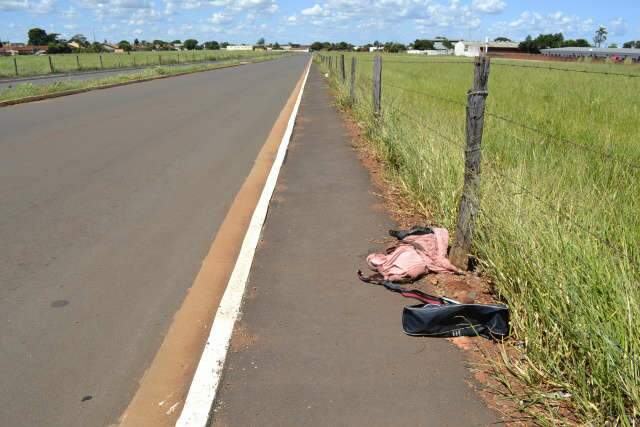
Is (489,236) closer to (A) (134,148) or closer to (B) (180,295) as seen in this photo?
(B) (180,295)

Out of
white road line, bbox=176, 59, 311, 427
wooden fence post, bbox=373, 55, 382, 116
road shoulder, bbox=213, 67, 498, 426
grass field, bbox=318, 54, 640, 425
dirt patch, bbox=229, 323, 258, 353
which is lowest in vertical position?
road shoulder, bbox=213, 67, 498, 426

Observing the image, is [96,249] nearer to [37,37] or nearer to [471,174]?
[471,174]

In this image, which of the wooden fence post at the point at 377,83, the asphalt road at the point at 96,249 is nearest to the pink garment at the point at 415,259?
the asphalt road at the point at 96,249

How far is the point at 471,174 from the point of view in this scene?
434 centimetres

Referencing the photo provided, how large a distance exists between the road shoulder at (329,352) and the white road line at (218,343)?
0.20ft

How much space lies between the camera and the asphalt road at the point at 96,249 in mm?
3102

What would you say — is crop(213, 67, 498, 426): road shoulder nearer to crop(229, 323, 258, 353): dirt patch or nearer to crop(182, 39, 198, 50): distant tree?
crop(229, 323, 258, 353): dirt patch

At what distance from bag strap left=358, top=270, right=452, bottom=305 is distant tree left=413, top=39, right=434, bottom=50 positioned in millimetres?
158239

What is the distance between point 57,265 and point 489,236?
3603mm

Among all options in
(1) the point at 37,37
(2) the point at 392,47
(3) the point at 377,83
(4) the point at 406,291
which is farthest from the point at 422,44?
(4) the point at 406,291

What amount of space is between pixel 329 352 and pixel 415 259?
1360mm

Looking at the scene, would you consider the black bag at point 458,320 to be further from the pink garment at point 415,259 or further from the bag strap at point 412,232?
the bag strap at point 412,232

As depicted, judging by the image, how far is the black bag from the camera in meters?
3.40

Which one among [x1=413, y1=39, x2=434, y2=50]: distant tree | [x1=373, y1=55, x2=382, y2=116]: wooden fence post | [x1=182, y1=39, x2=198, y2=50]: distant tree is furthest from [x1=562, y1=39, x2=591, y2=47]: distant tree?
[x1=373, y1=55, x2=382, y2=116]: wooden fence post
